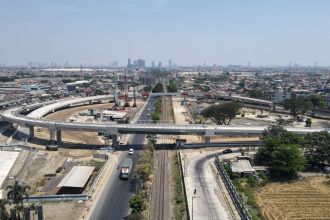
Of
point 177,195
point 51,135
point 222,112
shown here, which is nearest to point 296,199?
point 177,195

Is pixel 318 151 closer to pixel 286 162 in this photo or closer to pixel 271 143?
pixel 271 143

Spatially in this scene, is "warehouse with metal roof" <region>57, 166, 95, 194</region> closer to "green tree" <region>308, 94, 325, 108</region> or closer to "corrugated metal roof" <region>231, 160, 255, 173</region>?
"corrugated metal roof" <region>231, 160, 255, 173</region>

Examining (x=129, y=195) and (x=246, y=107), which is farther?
(x=246, y=107)

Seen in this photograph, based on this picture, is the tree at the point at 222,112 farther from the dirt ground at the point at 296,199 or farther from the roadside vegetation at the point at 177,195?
the dirt ground at the point at 296,199

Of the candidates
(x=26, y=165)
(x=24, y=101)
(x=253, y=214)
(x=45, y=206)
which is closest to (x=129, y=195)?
(x=45, y=206)

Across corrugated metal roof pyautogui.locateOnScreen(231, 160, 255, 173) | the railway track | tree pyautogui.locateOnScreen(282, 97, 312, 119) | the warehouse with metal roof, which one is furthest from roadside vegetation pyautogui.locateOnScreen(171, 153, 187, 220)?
tree pyautogui.locateOnScreen(282, 97, 312, 119)

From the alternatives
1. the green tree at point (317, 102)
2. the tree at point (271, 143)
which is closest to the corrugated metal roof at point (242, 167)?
the tree at point (271, 143)

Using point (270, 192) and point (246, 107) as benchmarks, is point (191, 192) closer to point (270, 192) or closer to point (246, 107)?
point (270, 192)
